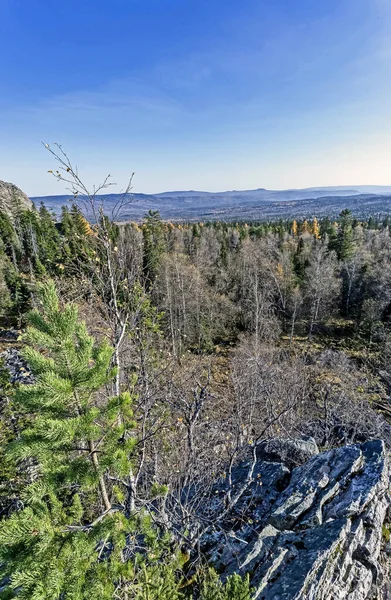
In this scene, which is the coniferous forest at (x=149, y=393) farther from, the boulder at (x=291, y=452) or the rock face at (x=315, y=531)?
the boulder at (x=291, y=452)

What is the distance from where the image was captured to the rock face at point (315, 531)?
12.0 ft

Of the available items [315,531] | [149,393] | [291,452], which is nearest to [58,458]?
[149,393]

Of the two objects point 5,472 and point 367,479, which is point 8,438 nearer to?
point 5,472

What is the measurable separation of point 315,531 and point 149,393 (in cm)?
333

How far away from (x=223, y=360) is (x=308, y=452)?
1667cm

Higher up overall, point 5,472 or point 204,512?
point 204,512

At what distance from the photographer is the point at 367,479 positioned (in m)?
4.75

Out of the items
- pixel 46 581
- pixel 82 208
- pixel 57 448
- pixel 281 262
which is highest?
pixel 82 208

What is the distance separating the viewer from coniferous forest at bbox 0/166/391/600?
8.36 ft

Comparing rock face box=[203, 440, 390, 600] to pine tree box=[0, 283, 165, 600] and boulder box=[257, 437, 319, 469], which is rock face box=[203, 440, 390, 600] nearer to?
boulder box=[257, 437, 319, 469]

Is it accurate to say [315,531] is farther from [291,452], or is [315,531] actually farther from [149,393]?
[149,393]

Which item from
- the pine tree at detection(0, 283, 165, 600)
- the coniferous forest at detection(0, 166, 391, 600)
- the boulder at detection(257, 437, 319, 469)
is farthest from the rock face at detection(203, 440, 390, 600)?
the pine tree at detection(0, 283, 165, 600)

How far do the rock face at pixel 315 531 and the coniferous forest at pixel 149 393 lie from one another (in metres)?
0.48

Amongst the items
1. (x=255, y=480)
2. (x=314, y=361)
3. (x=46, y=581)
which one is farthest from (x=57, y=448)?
(x=314, y=361)
